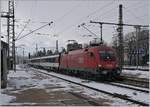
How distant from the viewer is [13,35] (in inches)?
2003

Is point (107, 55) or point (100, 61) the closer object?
point (100, 61)

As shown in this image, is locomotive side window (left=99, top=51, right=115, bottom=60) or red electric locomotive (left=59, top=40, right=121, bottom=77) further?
locomotive side window (left=99, top=51, right=115, bottom=60)

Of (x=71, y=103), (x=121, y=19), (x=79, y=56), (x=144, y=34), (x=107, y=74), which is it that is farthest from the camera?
(x=144, y=34)

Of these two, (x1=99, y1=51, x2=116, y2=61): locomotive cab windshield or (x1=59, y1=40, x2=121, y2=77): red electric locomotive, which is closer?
(x1=59, y1=40, x2=121, y2=77): red electric locomotive

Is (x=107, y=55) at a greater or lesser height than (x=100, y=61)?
greater

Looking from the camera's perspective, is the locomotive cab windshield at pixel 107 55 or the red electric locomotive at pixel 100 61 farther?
the locomotive cab windshield at pixel 107 55

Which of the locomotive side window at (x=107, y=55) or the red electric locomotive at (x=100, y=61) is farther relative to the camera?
the locomotive side window at (x=107, y=55)

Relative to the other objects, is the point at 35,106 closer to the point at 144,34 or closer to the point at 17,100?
the point at 17,100

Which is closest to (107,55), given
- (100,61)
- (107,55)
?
(107,55)

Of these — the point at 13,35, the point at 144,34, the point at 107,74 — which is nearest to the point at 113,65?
the point at 107,74

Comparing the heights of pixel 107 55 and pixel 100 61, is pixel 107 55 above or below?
above

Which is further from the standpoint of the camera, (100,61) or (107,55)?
(107,55)

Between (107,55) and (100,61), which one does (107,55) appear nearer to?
(107,55)

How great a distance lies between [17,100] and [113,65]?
45.3 ft
